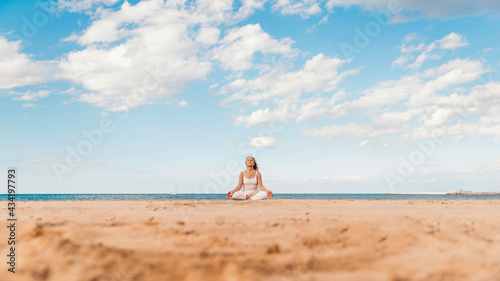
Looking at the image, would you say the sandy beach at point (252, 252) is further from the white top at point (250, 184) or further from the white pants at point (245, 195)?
the white top at point (250, 184)

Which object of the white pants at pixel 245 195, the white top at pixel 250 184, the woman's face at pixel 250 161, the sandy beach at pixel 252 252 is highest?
the woman's face at pixel 250 161

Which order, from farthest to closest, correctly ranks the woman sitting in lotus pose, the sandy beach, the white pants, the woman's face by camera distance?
the woman's face < the woman sitting in lotus pose < the white pants < the sandy beach

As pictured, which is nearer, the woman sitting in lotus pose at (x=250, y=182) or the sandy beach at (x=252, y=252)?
the sandy beach at (x=252, y=252)

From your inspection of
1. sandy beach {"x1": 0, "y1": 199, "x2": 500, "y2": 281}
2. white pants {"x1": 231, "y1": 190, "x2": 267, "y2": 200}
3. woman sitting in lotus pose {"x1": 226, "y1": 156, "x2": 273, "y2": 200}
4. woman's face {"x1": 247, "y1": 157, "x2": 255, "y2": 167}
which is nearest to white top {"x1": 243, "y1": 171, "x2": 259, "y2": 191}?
woman sitting in lotus pose {"x1": 226, "y1": 156, "x2": 273, "y2": 200}

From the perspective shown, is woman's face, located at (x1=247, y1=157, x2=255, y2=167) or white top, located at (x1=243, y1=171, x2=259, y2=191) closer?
white top, located at (x1=243, y1=171, x2=259, y2=191)

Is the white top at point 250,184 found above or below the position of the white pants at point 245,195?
above

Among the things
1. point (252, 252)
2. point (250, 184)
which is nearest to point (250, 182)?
point (250, 184)

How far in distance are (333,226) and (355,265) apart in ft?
3.21

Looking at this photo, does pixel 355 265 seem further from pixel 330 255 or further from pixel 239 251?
pixel 239 251

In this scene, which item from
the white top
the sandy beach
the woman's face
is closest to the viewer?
the sandy beach

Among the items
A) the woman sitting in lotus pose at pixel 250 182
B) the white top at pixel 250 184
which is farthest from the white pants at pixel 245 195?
the white top at pixel 250 184

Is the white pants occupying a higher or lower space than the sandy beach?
higher

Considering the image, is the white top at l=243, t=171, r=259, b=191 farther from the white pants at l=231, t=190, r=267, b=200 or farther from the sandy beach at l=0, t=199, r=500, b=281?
the sandy beach at l=0, t=199, r=500, b=281

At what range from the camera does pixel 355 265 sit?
2.86 m
